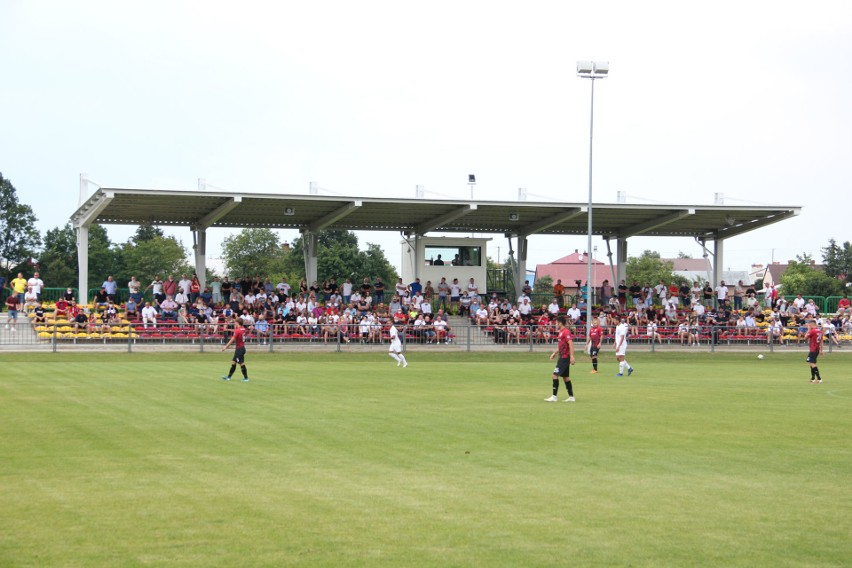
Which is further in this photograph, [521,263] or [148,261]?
[148,261]

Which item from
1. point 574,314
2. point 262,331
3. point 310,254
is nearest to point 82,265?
point 262,331

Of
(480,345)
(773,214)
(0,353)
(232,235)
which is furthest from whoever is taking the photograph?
(232,235)

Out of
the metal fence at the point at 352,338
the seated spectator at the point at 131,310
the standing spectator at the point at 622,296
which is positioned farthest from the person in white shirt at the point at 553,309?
the seated spectator at the point at 131,310

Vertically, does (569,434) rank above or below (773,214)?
below

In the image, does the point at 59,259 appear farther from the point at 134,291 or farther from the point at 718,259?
the point at 718,259

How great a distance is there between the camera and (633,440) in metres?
15.9

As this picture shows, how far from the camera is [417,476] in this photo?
12484 mm

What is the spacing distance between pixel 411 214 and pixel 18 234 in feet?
167

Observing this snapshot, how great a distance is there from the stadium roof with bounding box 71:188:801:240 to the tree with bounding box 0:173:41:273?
131 ft

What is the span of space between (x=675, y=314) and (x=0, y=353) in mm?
31856

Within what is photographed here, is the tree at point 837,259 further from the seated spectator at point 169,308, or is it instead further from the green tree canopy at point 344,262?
the seated spectator at point 169,308

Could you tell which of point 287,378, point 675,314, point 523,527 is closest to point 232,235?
point 675,314

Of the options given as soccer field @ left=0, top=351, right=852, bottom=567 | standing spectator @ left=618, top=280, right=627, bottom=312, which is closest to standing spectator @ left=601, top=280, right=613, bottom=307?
standing spectator @ left=618, top=280, right=627, bottom=312

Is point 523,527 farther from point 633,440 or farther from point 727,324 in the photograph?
point 727,324
